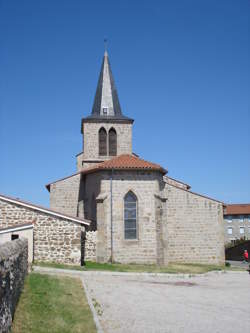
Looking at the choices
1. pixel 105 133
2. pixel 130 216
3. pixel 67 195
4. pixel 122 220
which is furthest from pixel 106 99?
pixel 122 220

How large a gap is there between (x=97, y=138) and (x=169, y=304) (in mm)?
20650

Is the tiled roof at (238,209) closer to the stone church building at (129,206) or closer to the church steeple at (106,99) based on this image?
the stone church building at (129,206)

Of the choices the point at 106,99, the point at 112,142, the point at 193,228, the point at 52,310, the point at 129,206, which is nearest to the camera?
the point at 52,310

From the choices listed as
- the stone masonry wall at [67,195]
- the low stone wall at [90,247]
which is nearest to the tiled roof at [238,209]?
the stone masonry wall at [67,195]

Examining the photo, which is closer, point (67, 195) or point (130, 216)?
point (130, 216)

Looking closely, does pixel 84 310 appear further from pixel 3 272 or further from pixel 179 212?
pixel 179 212

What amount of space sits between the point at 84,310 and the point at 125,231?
43.1 feet

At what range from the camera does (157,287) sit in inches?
509

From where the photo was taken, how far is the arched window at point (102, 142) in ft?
95.9

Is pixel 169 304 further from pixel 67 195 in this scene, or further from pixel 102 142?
pixel 102 142

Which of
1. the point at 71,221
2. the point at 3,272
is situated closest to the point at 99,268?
the point at 71,221

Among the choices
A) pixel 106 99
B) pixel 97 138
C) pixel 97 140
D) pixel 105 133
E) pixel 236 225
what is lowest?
pixel 236 225

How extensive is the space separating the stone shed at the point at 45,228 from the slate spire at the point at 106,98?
13261mm

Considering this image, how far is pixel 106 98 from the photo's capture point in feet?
101
